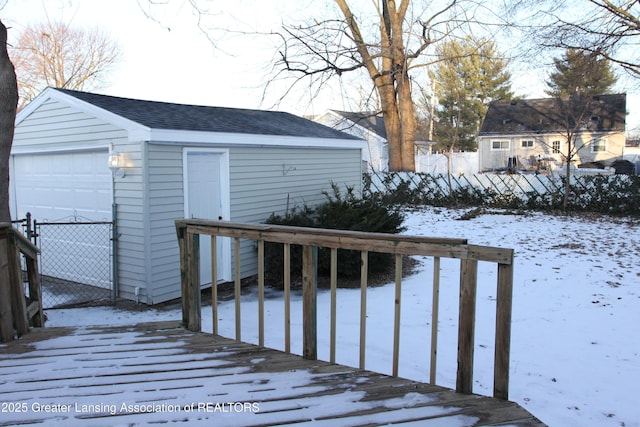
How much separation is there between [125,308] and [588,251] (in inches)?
309

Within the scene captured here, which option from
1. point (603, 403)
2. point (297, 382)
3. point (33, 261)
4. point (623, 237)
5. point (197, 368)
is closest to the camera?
point (297, 382)

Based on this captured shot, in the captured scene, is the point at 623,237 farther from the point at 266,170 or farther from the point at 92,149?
the point at 92,149

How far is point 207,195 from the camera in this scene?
24.7 ft

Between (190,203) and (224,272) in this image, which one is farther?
(224,272)

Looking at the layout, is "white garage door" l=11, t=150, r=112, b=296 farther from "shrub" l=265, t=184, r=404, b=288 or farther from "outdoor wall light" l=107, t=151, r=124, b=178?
"shrub" l=265, t=184, r=404, b=288

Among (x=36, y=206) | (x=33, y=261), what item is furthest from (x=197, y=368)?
(x=36, y=206)

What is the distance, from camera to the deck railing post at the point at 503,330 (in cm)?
260

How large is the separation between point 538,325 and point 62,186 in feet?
23.4

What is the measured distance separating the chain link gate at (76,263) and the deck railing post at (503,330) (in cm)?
558

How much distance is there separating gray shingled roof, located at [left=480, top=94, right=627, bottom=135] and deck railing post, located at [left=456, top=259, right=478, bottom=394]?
2735 cm

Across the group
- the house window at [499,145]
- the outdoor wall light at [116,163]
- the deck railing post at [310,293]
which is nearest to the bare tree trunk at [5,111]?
the outdoor wall light at [116,163]

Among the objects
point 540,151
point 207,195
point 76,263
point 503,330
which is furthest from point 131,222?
point 540,151

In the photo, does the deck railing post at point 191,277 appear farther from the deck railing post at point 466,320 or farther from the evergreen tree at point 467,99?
the evergreen tree at point 467,99

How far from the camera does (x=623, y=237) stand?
1057 cm
